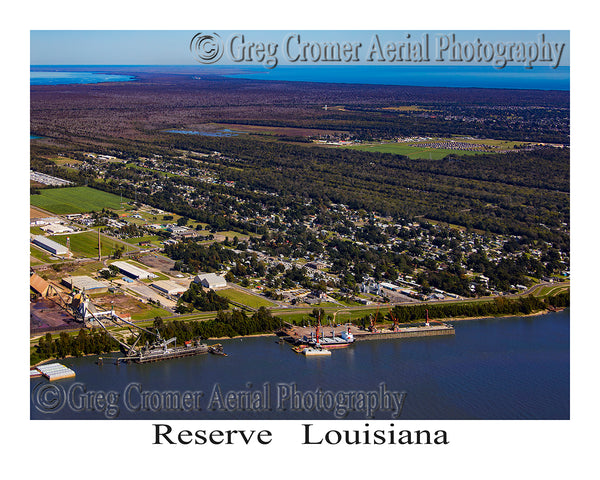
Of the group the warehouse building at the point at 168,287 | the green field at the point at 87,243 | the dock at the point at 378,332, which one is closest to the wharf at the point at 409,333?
the dock at the point at 378,332

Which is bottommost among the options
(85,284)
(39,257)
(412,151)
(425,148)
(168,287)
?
(168,287)

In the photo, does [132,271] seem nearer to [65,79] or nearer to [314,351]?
[314,351]

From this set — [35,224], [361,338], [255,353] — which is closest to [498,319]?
[361,338]

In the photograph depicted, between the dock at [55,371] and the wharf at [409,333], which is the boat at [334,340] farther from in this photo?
the dock at [55,371]

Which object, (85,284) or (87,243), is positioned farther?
(87,243)

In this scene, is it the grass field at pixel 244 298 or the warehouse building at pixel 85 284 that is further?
the warehouse building at pixel 85 284

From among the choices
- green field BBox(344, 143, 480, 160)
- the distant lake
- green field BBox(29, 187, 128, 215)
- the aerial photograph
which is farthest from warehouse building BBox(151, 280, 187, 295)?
the distant lake

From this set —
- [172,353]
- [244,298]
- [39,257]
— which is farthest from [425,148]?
[172,353]
